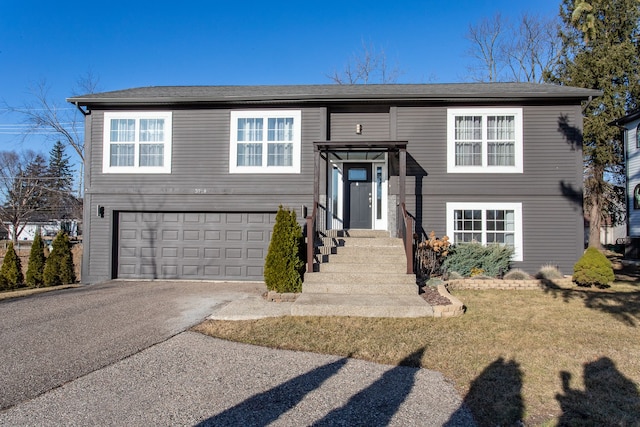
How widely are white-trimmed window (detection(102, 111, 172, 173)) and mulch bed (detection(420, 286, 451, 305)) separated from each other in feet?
24.6

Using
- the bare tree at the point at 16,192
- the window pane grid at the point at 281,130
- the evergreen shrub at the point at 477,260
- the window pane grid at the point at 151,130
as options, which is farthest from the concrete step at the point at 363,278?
the bare tree at the point at 16,192

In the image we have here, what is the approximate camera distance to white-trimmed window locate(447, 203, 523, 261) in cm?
1015

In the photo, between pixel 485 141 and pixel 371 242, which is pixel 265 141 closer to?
pixel 371 242

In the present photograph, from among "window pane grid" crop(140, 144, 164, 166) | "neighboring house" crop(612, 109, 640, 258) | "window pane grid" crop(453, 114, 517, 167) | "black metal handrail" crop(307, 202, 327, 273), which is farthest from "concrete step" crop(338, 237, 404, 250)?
"neighboring house" crop(612, 109, 640, 258)

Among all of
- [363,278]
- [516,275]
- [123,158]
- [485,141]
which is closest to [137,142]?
[123,158]

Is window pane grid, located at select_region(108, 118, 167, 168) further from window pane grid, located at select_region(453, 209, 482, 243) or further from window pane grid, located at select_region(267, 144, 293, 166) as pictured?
window pane grid, located at select_region(453, 209, 482, 243)

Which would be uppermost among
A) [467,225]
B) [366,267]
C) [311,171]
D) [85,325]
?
[311,171]

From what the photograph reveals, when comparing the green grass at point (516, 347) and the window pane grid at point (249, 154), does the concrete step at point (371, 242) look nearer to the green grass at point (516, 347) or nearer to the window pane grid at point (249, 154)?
the green grass at point (516, 347)

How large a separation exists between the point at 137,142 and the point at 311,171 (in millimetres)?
4990

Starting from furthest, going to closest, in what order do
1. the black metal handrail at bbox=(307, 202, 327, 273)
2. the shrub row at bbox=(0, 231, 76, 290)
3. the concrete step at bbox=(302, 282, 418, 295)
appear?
the shrub row at bbox=(0, 231, 76, 290) < the black metal handrail at bbox=(307, 202, 327, 273) < the concrete step at bbox=(302, 282, 418, 295)

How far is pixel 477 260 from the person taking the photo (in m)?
9.48

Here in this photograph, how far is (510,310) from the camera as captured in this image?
21.9ft

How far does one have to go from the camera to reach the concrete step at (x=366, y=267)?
7855mm

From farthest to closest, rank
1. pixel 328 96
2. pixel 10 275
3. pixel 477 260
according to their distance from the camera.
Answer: pixel 10 275 < pixel 328 96 < pixel 477 260
